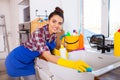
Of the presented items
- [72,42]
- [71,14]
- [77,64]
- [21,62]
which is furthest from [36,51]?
[71,14]

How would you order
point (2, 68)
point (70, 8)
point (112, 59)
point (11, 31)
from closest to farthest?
1. point (112, 59)
2. point (70, 8)
3. point (2, 68)
4. point (11, 31)

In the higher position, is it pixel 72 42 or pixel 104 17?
pixel 104 17

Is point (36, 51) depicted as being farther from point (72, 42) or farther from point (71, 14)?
point (71, 14)

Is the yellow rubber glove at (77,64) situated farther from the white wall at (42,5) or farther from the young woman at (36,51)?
the white wall at (42,5)

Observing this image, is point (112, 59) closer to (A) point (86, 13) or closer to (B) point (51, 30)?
(B) point (51, 30)

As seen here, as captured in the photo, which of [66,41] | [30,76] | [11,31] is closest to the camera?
[30,76]

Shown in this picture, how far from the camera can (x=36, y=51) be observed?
126 centimetres

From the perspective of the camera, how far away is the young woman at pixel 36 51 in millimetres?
1147

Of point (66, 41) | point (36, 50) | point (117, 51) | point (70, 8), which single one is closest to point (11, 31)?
point (70, 8)

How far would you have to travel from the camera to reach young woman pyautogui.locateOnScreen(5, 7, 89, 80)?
1147 mm

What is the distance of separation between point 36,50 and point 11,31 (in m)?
3.89

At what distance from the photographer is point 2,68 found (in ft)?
12.7

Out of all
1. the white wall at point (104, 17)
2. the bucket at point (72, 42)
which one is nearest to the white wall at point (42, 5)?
the white wall at point (104, 17)

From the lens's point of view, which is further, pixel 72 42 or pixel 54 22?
pixel 72 42
